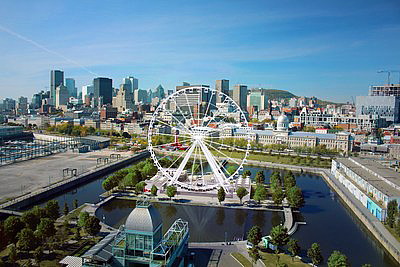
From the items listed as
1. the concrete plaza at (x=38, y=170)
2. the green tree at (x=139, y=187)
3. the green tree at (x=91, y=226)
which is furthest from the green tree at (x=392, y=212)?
the concrete plaza at (x=38, y=170)

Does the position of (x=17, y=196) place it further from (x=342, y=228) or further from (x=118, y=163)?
(x=342, y=228)

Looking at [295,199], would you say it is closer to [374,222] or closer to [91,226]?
[374,222]

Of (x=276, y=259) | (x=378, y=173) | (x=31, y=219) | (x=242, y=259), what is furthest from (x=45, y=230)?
(x=378, y=173)

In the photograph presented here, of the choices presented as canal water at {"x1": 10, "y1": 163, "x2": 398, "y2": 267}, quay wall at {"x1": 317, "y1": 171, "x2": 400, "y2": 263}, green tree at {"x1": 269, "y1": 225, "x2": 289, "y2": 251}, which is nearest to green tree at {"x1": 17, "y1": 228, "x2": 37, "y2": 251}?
canal water at {"x1": 10, "y1": 163, "x2": 398, "y2": 267}

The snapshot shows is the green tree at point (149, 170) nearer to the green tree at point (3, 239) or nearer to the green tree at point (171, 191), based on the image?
the green tree at point (171, 191)

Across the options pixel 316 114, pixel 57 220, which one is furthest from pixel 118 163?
pixel 316 114
